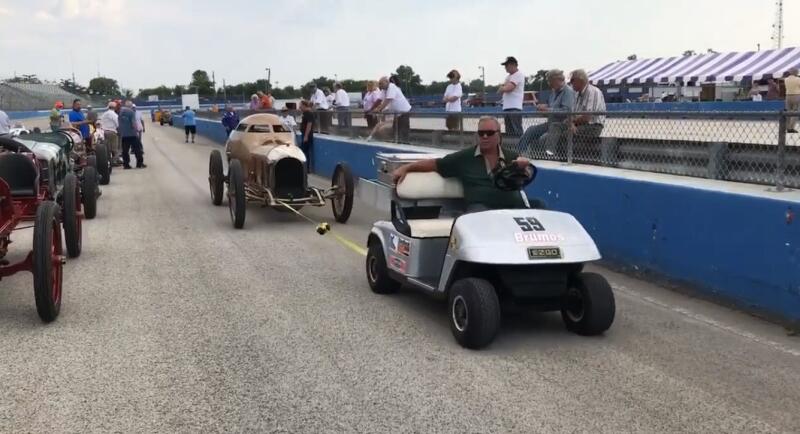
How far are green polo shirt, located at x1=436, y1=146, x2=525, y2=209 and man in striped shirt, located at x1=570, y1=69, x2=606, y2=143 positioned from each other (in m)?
Result: 2.59

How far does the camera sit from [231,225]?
11031 mm

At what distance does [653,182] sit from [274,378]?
4.34 meters

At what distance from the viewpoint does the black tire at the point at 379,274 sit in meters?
6.83

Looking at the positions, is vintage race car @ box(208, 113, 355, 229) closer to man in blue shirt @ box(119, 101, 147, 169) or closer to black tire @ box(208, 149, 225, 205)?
black tire @ box(208, 149, 225, 205)

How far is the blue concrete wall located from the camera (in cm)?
585

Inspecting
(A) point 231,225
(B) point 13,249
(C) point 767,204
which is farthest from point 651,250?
(B) point 13,249

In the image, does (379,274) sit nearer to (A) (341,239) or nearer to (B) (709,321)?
(B) (709,321)

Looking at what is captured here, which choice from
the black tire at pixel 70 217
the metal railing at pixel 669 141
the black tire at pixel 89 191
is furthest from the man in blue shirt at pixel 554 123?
the black tire at pixel 89 191

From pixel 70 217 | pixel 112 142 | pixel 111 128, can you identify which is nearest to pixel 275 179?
pixel 70 217

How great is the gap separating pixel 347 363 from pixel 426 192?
6.95 ft

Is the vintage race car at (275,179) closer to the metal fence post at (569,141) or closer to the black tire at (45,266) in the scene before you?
the metal fence post at (569,141)

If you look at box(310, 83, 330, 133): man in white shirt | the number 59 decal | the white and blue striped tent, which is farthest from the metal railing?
the white and blue striped tent

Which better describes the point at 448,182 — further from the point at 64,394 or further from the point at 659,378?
the point at 64,394

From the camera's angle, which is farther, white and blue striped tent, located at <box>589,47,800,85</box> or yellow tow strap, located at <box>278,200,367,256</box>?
white and blue striped tent, located at <box>589,47,800,85</box>
